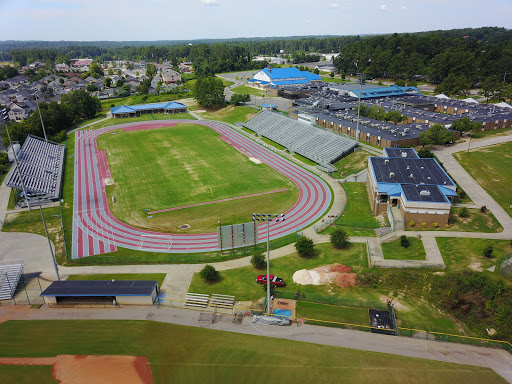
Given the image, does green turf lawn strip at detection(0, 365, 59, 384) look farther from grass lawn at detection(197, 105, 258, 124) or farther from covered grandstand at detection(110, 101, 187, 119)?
covered grandstand at detection(110, 101, 187, 119)

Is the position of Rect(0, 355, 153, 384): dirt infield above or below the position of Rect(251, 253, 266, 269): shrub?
below

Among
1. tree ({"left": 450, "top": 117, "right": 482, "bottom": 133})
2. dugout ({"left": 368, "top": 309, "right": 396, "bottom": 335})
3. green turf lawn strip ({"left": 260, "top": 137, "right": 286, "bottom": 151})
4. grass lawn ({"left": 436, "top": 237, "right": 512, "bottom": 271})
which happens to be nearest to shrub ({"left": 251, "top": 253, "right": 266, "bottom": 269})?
dugout ({"left": 368, "top": 309, "right": 396, "bottom": 335})

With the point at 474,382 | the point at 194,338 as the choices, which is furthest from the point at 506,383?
the point at 194,338

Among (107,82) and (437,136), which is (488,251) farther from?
(107,82)

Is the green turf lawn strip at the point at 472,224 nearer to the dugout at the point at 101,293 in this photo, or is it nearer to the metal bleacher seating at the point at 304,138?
the metal bleacher seating at the point at 304,138

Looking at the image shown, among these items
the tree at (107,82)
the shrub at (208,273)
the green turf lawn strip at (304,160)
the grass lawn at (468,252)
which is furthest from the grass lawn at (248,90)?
the shrub at (208,273)

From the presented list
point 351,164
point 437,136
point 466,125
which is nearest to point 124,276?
point 351,164

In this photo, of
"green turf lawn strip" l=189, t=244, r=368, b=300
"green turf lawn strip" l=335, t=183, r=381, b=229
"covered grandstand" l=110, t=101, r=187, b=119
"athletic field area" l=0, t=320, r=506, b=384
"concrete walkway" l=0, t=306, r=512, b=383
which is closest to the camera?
"athletic field area" l=0, t=320, r=506, b=384
